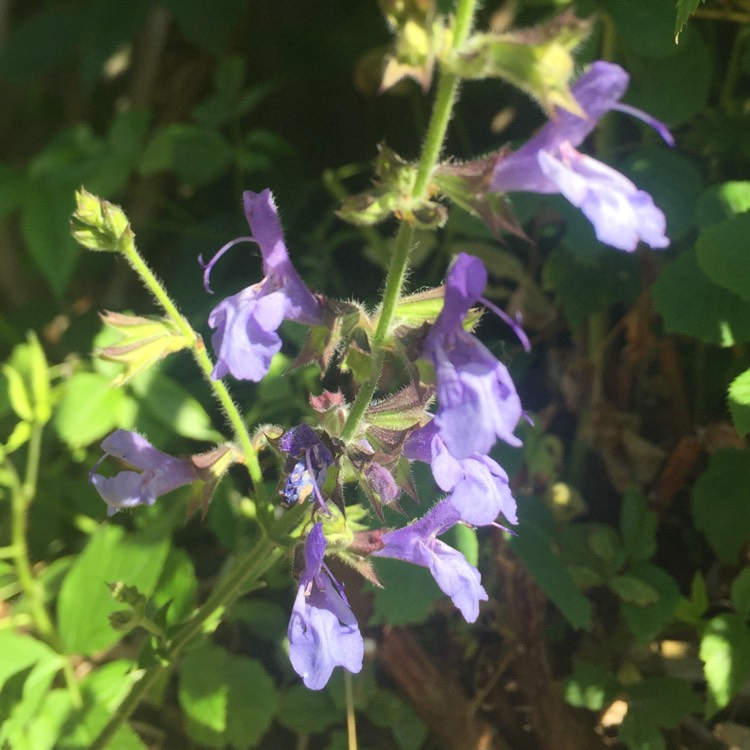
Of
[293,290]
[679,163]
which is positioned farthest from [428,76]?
[679,163]

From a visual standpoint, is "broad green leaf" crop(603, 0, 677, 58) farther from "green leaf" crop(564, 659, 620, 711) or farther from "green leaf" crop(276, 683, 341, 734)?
"green leaf" crop(276, 683, 341, 734)

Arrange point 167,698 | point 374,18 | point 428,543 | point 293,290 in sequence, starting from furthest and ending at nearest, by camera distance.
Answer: point 374,18
point 167,698
point 428,543
point 293,290

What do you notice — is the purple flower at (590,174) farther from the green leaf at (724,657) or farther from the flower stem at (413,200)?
the green leaf at (724,657)

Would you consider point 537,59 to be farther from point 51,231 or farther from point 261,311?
point 51,231

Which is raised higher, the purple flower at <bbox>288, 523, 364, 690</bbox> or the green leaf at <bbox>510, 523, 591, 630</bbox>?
the purple flower at <bbox>288, 523, 364, 690</bbox>

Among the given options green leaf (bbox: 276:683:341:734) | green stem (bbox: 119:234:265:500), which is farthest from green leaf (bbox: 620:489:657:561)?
green stem (bbox: 119:234:265:500)

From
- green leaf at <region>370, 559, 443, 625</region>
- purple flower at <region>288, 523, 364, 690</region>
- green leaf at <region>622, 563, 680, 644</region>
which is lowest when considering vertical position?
green leaf at <region>622, 563, 680, 644</region>

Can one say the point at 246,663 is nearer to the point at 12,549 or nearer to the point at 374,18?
the point at 12,549
